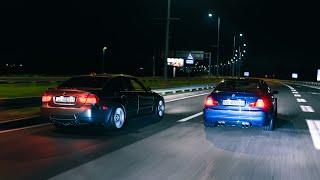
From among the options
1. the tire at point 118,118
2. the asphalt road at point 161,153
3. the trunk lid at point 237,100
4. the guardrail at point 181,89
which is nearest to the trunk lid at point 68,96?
the asphalt road at point 161,153

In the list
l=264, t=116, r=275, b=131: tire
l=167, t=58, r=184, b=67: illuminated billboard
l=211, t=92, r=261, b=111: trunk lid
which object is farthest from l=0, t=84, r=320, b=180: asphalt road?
l=167, t=58, r=184, b=67: illuminated billboard

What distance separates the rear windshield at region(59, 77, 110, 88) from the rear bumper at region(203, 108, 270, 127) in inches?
109

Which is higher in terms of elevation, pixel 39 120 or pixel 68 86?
pixel 68 86

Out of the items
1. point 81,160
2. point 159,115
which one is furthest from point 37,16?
point 81,160

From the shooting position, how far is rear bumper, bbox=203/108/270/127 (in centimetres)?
1130

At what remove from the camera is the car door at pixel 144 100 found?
1299 cm

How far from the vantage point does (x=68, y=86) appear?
1142 centimetres

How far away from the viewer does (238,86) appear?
12.9 meters

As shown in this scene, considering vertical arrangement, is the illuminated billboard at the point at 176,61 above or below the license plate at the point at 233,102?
above

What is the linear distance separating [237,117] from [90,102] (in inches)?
142

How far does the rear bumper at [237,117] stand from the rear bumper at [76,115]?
2.66m

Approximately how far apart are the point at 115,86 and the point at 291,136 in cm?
451

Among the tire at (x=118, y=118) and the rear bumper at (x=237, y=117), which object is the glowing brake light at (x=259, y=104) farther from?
the tire at (x=118, y=118)

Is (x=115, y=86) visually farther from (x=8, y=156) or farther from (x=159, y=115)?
(x=8, y=156)
